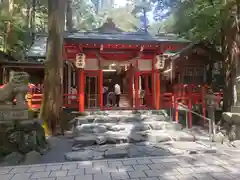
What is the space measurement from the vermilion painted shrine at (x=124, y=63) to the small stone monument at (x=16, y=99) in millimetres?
3520

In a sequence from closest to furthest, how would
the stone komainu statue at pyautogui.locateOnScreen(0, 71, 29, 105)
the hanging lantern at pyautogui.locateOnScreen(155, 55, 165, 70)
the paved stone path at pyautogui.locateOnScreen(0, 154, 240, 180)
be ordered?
the paved stone path at pyautogui.locateOnScreen(0, 154, 240, 180) → the stone komainu statue at pyautogui.locateOnScreen(0, 71, 29, 105) → the hanging lantern at pyautogui.locateOnScreen(155, 55, 165, 70)

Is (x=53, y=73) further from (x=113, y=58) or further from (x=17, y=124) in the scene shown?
(x=113, y=58)

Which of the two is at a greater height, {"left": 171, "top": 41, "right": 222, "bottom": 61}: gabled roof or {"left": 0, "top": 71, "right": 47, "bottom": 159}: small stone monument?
{"left": 171, "top": 41, "right": 222, "bottom": 61}: gabled roof

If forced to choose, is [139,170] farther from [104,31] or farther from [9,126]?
[104,31]

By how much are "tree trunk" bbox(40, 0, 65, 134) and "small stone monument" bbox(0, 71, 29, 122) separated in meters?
1.95

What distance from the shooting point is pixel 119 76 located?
52.6ft

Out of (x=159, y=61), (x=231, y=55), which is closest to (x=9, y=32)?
(x=159, y=61)

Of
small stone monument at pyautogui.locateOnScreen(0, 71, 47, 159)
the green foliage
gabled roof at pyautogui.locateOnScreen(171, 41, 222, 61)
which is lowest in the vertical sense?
small stone monument at pyautogui.locateOnScreen(0, 71, 47, 159)

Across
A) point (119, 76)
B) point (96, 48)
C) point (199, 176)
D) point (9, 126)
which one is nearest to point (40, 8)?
point (119, 76)

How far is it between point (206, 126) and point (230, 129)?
3.13 meters

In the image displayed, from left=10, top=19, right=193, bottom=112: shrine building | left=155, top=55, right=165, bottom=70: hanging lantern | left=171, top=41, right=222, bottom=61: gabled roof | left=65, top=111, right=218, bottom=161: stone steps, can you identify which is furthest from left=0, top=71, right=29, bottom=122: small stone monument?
left=171, top=41, right=222, bottom=61: gabled roof

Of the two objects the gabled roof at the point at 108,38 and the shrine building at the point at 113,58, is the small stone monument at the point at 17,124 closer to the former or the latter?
the shrine building at the point at 113,58

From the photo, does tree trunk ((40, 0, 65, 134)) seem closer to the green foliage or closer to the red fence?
the red fence

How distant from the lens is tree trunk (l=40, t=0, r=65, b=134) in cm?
782
